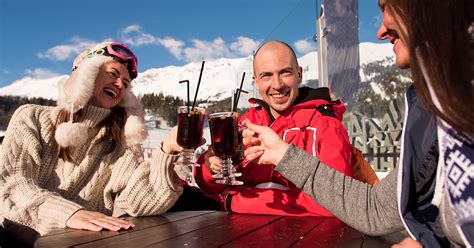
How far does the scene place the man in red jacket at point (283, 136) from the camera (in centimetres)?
204

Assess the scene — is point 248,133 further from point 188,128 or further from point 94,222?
point 94,222

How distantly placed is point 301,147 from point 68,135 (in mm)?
1313

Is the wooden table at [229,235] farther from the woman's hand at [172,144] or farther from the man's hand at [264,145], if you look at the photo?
the woman's hand at [172,144]

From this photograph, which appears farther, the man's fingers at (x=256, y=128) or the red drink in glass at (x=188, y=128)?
the red drink in glass at (x=188, y=128)

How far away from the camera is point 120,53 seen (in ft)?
8.53

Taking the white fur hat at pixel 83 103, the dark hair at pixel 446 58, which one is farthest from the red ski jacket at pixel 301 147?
the dark hair at pixel 446 58

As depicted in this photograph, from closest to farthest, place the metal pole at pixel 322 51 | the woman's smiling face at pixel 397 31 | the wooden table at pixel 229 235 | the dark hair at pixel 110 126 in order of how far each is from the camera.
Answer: the woman's smiling face at pixel 397 31 → the wooden table at pixel 229 235 → the dark hair at pixel 110 126 → the metal pole at pixel 322 51

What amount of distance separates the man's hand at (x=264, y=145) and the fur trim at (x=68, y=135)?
1164mm

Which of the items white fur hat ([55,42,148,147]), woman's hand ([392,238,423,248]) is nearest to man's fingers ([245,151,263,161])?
woman's hand ([392,238,423,248])

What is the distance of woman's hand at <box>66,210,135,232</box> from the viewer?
162 centimetres

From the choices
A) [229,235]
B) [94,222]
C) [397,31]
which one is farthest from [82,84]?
[397,31]

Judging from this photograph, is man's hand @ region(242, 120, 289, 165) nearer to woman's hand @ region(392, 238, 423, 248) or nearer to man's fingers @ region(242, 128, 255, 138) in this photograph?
man's fingers @ region(242, 128, 255, 138)

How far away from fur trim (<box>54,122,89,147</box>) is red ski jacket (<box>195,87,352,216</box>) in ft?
2.30

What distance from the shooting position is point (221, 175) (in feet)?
5.89
